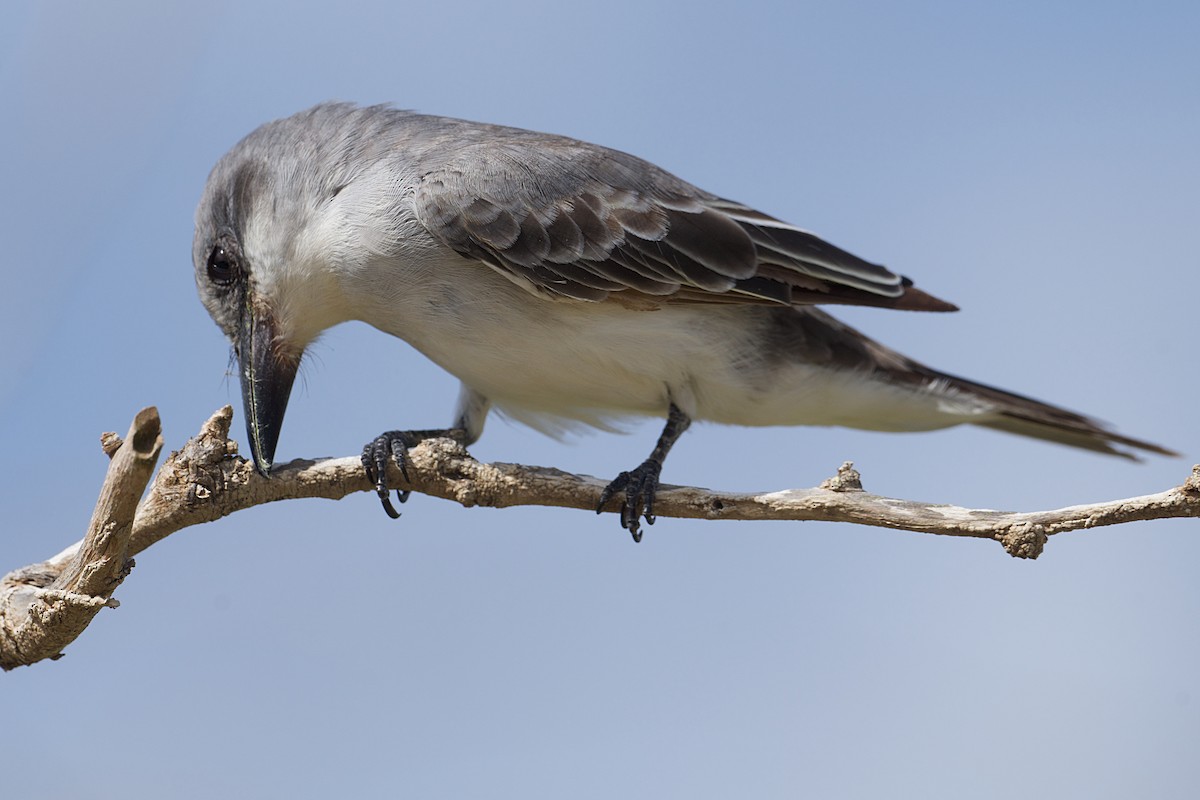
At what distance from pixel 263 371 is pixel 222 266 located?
0.63 m

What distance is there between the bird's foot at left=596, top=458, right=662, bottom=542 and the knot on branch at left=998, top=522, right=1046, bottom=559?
1.67 m

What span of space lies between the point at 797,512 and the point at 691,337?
161 centimetres

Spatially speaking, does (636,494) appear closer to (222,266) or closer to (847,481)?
(847,481)

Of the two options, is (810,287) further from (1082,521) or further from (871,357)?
(1082,521)

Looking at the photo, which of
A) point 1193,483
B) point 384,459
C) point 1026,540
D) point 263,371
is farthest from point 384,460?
point 1193,483

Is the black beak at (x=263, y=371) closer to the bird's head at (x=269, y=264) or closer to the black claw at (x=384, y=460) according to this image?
the bird's head at (x=269, y=264)

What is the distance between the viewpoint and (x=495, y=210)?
18.6ft

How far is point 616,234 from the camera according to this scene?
233 inches

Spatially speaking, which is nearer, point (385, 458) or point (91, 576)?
point (91, 576)

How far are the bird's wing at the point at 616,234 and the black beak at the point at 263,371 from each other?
110 cm

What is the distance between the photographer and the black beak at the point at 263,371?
5.77 metres

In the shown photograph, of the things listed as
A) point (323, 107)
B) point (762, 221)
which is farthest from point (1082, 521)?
point (323, 107)

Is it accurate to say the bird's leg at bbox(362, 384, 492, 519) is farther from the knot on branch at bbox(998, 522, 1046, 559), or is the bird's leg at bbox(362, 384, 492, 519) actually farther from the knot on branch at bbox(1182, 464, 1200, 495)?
the knot on branch at bbox(1182, 464, 1200, 495)

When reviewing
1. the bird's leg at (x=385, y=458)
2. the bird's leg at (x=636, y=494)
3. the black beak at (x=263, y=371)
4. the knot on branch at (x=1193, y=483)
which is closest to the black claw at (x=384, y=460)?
the bird's leg at (x=385, y=458)
